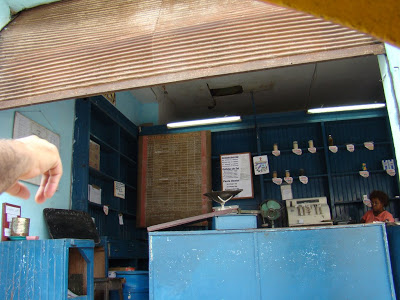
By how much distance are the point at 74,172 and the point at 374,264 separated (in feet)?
12.1

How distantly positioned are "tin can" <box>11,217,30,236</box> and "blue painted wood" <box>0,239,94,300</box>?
0.49ft

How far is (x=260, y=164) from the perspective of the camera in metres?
7.44

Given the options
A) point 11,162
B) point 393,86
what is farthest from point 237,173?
point 11,162

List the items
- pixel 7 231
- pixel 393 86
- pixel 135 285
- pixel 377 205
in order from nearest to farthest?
pixel 393 86, pixel 7 231, pixel 135 285, pixel 377 205

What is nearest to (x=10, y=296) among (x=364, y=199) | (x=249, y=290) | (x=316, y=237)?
(x=249, y=290)

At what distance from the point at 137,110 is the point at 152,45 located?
4760mm

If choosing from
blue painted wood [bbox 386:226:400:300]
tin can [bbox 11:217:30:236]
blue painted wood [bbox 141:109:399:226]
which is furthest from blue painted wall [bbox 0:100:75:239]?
blue painted wood [bbox 386:226:400:300]

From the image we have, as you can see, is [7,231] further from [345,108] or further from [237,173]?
[345,108]

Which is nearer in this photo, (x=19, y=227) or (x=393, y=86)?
(x=393, y=86)

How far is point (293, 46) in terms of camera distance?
9.20ft

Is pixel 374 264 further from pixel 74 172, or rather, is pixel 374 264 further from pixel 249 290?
pixel 74 172

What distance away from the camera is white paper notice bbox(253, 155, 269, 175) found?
7.41 meters

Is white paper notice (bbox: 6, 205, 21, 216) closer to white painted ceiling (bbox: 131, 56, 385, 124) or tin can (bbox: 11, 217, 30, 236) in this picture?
tin can (bbox: 11, 217, 30, 236)

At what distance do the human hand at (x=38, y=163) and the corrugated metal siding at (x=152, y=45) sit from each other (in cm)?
184
